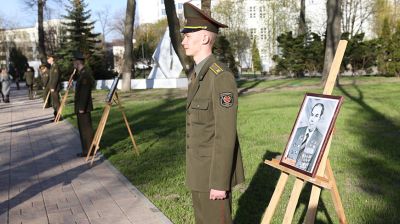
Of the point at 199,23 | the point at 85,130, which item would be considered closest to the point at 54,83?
the point at 85,130

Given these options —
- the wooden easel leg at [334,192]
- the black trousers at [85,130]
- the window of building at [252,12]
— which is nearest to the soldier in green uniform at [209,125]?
the wooden easel leg at [334,192]

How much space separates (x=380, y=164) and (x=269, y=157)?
174 centimetres

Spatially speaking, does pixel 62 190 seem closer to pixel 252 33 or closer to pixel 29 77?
pixel 29 77

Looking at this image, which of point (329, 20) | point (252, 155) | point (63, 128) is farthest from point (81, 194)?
point (329, 20)

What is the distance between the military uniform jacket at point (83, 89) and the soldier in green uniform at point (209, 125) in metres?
5.65

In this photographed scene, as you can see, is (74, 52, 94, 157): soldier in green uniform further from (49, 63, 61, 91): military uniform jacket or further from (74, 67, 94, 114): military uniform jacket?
(49, 63, 61, 91): military uniform jacket

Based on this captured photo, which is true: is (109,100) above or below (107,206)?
above

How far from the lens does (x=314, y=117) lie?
355 centimetres

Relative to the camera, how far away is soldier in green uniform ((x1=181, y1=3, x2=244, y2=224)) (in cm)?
303

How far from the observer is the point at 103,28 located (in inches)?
2859

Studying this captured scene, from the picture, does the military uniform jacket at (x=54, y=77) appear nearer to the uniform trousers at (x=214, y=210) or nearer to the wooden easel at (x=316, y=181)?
the wooden easel at (x=316, y=181)

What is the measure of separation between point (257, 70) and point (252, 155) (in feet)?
159

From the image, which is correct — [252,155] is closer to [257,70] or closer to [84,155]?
[84,155]

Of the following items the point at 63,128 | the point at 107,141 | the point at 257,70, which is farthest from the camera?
the point at 257,70
